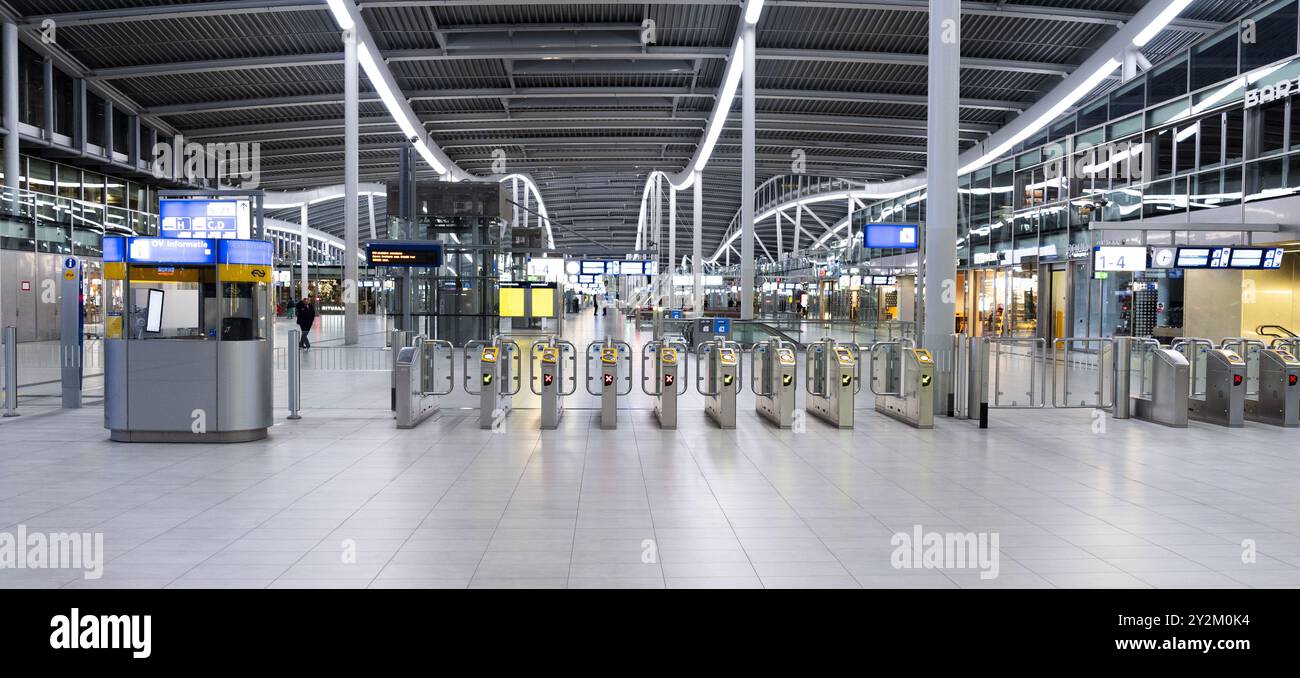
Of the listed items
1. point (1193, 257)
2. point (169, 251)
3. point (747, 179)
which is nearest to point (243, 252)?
point (169, 251)

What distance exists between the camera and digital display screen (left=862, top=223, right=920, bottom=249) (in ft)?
50.2

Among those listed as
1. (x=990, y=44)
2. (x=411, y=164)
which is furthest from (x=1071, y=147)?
(x=411, y=164)

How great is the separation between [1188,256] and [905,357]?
29.9 feet

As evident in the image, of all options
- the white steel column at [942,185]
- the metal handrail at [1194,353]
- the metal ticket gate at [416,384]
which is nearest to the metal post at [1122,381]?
the metal handrail at [1194,353]

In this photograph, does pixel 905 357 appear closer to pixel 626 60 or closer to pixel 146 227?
pixel 626 60

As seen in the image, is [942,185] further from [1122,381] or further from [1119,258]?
[1119,258]

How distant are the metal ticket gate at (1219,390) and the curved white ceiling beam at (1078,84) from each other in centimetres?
1502

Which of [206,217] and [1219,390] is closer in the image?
[206,217]

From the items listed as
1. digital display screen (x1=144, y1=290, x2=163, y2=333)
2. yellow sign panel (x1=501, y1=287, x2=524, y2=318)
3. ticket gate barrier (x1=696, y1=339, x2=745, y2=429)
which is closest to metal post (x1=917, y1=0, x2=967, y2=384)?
ticket gate barrier (x1=696, y1=339, x2=745, y2=429)

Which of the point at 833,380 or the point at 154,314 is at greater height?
the point at 154,314

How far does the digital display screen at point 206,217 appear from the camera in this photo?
10273 millimetres

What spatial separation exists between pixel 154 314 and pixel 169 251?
0.67 meters

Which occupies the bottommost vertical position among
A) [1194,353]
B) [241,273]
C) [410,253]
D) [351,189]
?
[1194,353]

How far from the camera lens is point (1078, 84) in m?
29.0
